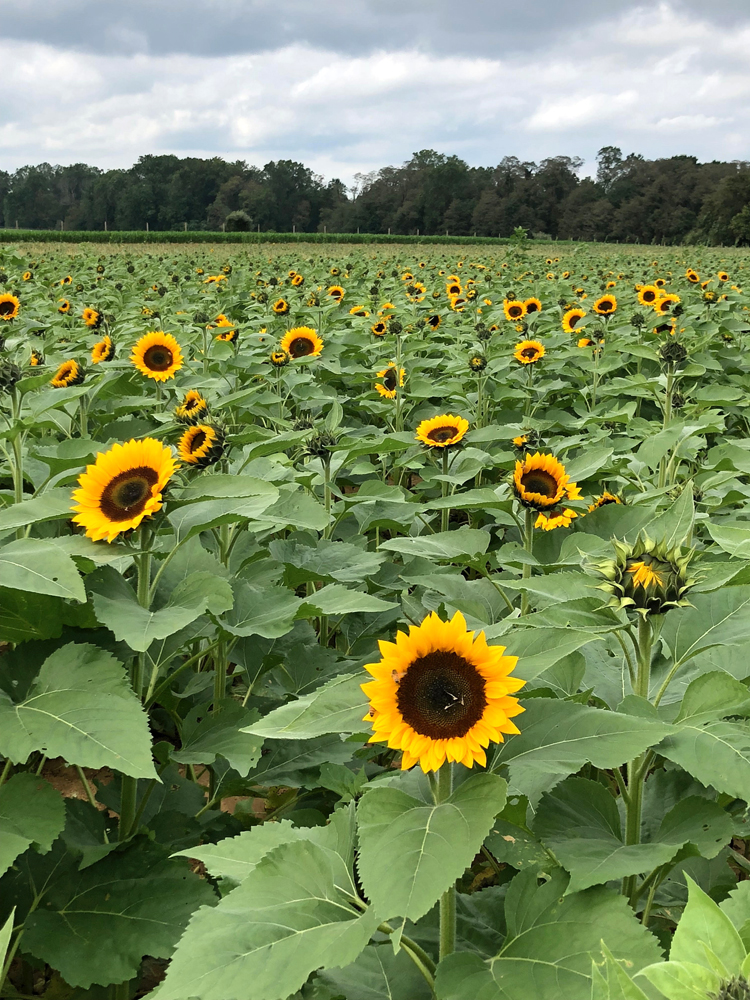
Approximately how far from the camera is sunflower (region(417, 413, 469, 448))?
3.37 m

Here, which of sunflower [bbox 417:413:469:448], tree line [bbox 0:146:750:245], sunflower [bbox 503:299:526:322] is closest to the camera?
sunflower [bbox 417:413:469:448]

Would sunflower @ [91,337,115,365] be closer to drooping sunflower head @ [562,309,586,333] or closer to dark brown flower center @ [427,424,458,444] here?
dark brown flower center @ [427,424,458,444]

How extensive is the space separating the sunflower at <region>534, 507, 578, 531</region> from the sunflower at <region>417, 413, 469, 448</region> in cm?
83

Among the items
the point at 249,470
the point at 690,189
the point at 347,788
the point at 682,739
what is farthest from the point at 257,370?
the point at 690,189

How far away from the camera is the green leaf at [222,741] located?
168cm

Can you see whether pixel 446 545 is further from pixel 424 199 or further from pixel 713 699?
pixel 424 199

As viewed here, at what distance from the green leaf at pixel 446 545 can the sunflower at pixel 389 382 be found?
2.58m

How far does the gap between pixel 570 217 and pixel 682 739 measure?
6450 centimetres

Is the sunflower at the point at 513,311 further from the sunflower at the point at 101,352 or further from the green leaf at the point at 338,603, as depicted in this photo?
the green leaf at the point at 338,603

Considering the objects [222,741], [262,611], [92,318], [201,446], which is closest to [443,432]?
[201,446]

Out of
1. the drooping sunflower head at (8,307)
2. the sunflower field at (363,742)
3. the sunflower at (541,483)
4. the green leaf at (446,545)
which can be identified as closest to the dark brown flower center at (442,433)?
the sunflower field at (363,742)

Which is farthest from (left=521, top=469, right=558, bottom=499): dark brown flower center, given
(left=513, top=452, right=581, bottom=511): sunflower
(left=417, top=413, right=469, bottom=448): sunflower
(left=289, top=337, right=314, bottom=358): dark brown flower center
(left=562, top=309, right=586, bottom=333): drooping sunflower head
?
(left=562, top=309, right=586, bottom=333): drooping sunflower head

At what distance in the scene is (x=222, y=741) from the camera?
5.79 feet

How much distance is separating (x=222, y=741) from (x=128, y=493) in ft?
1.98
